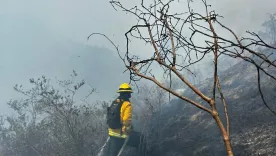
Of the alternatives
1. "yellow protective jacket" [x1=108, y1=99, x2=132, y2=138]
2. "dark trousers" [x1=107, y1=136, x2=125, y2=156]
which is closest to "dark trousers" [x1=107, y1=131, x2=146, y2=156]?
"dark trousers" [x1=107, y1=136, x2=125, y2=156]

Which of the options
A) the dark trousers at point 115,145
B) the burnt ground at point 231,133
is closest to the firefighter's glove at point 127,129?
the dark trousers at point 115,145

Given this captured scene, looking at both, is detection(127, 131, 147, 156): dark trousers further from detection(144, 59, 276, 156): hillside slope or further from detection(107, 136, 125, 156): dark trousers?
detection(144, 59, 276, 156): hillside slope

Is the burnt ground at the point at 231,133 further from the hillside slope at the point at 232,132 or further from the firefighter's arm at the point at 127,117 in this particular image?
the firefighter's arm at the point at 127,117

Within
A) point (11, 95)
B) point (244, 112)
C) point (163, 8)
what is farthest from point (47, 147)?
point (11, 95)

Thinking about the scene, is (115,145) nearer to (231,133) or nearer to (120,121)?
(120,121)

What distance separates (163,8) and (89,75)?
3117 inches

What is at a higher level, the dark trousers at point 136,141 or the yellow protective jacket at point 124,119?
the yellow protective jacket at point 124,119

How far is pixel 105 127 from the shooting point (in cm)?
1170

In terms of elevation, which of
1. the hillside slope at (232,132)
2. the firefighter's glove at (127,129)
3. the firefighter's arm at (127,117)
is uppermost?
the firefighter's arm at (127,117)

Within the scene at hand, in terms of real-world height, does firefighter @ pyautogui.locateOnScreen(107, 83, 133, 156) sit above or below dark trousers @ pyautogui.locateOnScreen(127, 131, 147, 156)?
above

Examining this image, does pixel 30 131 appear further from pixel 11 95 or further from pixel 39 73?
pixel 39 73

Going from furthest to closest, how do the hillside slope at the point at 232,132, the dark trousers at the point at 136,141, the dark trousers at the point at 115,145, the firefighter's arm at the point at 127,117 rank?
the dark trousers at the point at 136,141
the dark trousers at the point at 115,145
the firefighter's arm at the point at 127,117
the hillside slope at the point at 232,132

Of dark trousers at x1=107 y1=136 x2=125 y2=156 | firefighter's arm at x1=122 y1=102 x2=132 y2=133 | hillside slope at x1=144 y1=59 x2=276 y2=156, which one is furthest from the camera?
dark trousers at x1=107 y1=136 x2=125 y2=156

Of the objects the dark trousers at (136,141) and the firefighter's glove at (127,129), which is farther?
the dark trousers at (136,141)
